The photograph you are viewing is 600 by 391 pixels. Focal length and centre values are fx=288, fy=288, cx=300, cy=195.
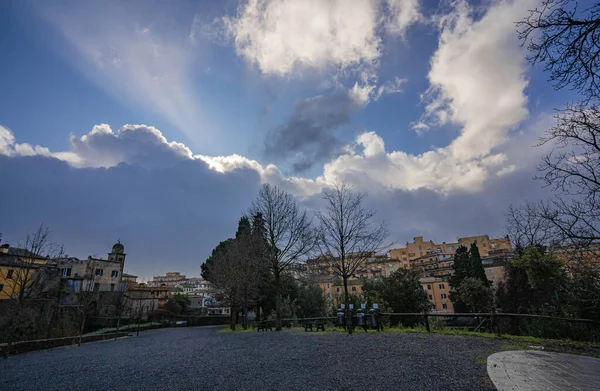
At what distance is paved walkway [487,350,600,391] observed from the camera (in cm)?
450

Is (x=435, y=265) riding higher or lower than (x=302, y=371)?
higher

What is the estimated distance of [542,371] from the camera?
5.35m

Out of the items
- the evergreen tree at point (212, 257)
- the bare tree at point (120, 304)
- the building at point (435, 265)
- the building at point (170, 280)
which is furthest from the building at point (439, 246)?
the building at point (170, 280)

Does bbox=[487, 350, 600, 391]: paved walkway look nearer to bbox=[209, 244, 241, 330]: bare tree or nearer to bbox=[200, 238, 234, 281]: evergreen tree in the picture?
bbox=[209, 244, 241, 330]: bare tree

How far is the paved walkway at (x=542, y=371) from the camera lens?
14.8 feet

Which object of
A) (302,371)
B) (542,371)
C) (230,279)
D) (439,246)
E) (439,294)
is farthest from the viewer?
(439,246)

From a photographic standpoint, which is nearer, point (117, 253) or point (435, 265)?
point (117, 253)

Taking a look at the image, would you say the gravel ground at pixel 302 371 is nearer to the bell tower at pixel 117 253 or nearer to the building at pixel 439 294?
the building at pixel 439 294

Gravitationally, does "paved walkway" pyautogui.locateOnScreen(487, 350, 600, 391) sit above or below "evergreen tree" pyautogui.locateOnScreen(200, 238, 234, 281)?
below

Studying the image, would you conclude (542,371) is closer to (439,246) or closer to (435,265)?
(435,265)

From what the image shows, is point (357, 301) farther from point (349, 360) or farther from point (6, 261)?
point (6, 261)

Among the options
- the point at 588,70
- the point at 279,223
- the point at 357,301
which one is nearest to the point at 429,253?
the point at 357,301

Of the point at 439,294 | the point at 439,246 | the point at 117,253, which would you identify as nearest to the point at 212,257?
the point at 117,253

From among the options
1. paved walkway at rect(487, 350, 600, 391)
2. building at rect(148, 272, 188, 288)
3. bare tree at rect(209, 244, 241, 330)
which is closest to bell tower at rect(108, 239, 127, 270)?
bare tree at rect(209, 244, 241, 330)
